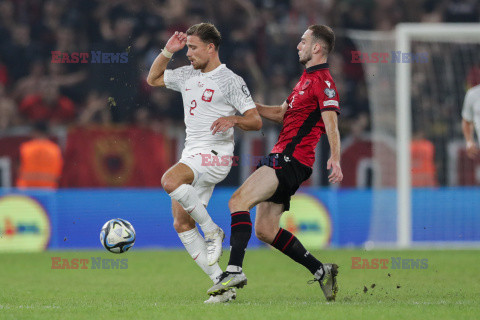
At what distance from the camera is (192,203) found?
6723 millimetres

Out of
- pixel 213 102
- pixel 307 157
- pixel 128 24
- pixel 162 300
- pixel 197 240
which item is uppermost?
pixel 128 24

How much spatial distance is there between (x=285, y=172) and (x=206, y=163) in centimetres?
63

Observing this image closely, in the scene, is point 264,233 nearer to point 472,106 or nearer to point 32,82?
point 472,106

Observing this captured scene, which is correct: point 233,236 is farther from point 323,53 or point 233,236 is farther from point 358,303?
point 323,53

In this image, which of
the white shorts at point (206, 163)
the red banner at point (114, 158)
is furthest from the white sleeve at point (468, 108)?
the red banner at point (114, 158)

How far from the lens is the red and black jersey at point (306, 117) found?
6960 mm

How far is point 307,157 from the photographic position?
701 centimetres

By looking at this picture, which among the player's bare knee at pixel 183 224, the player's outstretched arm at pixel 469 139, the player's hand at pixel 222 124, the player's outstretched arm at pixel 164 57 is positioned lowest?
the player's bare knee at pixel 183 224

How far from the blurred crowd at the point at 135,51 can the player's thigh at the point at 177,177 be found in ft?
24.4

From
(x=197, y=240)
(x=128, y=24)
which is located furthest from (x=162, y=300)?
(x=128, y=24)

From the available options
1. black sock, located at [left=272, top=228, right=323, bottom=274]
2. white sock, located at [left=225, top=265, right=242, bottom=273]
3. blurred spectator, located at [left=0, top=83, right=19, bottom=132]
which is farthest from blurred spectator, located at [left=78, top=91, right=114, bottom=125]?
white sock, located at [left=225, top=265, right=242, bottom=273]

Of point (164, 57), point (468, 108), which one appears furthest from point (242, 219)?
point (468, 108)

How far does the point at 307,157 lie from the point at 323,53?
2.87 feet

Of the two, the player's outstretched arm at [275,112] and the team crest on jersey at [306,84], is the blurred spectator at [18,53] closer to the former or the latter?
the player's outstretched arm at [275,112]
